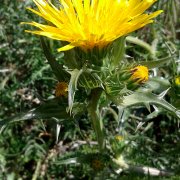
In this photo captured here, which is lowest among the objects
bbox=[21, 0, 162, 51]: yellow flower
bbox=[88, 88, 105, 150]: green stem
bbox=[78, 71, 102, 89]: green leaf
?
bbox=[88, 88, 105, 150]: green stem

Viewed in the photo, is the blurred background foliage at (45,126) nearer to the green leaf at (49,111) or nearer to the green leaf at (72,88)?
the green leaf at (49,111)

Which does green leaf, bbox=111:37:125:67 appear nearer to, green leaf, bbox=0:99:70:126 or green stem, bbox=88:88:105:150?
green stem, bbox=88:88:105:150

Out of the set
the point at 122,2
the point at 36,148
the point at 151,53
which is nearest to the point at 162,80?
the point at 122,2

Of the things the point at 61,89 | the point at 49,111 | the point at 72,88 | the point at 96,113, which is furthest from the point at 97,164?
the point at 72,88

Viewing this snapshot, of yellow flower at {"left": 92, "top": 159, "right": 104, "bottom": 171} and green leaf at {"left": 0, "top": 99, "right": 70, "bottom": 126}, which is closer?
green leaf at {"left": 0, "top": 99, "right": 70, "bottom": 126}

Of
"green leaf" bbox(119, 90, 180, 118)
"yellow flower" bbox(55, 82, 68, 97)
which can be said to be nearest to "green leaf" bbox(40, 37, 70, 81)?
"yellow flower" bbox(55, 82, 68, 97)

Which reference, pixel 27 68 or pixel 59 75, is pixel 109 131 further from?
pixel 59 75
